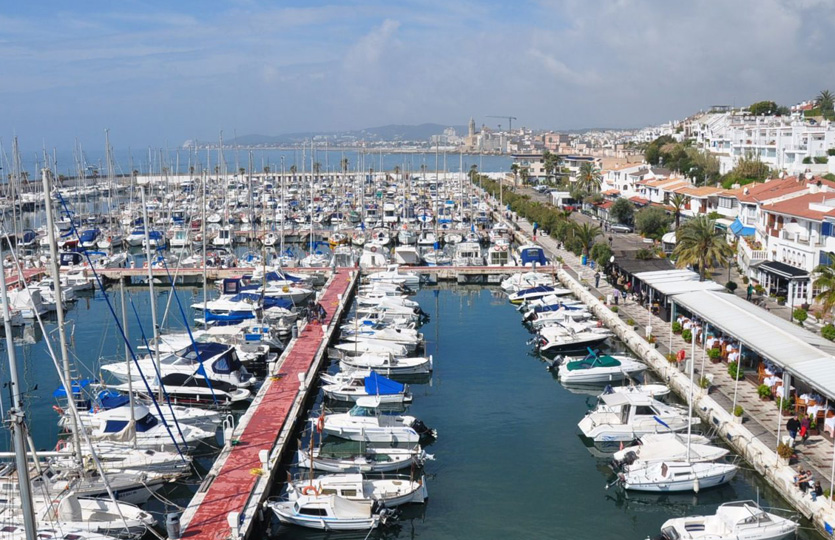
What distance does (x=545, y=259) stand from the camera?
60031 millimetres

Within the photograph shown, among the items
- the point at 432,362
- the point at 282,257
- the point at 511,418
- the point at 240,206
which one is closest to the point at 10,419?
the point at 511,418

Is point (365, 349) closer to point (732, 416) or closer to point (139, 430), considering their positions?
point (139, 430)

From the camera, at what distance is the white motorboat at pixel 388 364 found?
3619 cm

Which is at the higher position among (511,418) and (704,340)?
(704,340)

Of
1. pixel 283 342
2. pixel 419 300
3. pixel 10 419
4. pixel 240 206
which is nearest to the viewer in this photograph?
pixel 10 419

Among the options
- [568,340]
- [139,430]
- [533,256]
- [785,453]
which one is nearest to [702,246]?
[568,340]

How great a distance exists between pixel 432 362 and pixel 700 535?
66.0ft

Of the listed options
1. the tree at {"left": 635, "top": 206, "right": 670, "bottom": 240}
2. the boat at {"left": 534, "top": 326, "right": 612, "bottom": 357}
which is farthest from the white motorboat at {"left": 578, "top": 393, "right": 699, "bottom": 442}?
the tree at {"left": 635, "top": 206, "right": 670, "bottom": 240}

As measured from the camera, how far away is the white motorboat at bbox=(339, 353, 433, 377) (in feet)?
119

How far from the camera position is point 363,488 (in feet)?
76.3

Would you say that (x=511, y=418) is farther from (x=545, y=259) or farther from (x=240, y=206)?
(x=240, y=206)

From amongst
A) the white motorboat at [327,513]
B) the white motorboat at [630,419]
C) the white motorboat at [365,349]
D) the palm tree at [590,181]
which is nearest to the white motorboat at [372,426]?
the white motorboat at [327,513]

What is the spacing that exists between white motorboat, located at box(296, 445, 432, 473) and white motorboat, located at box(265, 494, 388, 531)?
278 cm

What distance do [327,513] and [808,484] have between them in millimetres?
14000
